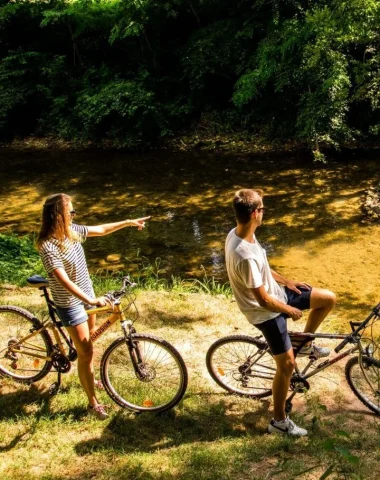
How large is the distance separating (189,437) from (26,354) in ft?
5.82

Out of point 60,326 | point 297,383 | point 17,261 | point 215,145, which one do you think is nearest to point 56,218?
point 60,326

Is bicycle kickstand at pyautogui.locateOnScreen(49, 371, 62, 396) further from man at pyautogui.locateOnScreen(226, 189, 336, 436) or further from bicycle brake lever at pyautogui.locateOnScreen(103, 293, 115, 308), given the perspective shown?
man at pyautogui.locateOnScreen(226, 189, 336, 436)

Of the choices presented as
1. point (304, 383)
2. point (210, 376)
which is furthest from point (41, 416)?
point (304, 383)

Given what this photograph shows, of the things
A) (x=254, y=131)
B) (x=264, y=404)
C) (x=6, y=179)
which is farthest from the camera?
(x=254, y=131)

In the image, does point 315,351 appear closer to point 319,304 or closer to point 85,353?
point 319,304

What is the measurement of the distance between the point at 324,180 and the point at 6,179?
30.9ft

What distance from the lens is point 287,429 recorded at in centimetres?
422

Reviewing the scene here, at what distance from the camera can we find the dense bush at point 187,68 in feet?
43.5

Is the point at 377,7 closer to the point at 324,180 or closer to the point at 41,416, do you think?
the point at 324,180

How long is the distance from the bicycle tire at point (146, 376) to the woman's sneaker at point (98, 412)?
16 centimetres

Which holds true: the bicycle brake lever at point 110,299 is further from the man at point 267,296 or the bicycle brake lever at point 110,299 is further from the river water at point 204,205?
the river water at point 204,205

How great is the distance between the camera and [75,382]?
501 centimetres

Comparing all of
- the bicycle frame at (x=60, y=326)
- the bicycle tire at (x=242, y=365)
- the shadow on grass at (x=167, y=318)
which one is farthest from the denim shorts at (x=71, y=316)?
the shadow on grass at (x=167, y=318)

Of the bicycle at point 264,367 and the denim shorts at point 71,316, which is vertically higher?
the denim shorts at point 71,316
